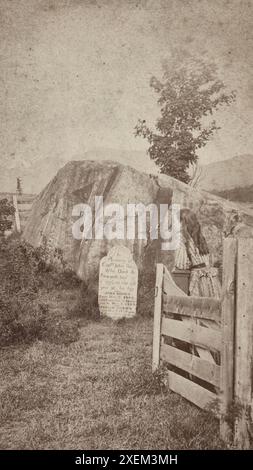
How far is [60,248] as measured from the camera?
11438 millimetres

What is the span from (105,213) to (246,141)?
12.9 feet

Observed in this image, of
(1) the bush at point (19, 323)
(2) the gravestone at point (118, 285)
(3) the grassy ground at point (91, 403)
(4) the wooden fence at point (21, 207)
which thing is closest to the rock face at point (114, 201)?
Answer: (2) the gravestone at point (118, 285)

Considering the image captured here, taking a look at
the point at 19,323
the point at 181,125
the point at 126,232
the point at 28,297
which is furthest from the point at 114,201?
the point at 19,323

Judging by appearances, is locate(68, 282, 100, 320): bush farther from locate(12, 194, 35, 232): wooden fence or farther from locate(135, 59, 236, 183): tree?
locate(12, 194, 35, 232): wooden fence

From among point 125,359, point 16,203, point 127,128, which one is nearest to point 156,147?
point 127,128

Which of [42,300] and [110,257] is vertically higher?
[110,257]

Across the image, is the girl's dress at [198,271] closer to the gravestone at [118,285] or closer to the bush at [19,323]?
the gravestone at [118,285]

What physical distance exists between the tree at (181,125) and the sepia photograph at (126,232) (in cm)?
5

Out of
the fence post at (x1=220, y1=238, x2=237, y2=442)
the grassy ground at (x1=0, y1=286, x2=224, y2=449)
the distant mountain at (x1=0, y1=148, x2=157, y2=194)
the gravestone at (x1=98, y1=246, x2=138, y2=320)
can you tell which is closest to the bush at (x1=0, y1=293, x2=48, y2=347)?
the grassy ground at (x1=0, y1=286, x2=224, y2=449)

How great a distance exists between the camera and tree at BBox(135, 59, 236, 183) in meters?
12.4

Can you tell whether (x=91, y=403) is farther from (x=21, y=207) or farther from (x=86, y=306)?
(x=21, y=207)

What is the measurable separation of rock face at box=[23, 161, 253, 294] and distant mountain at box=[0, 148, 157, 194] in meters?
0.43

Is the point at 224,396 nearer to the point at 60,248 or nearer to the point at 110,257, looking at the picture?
the point at 110,257

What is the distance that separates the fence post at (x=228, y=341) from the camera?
3506mm
